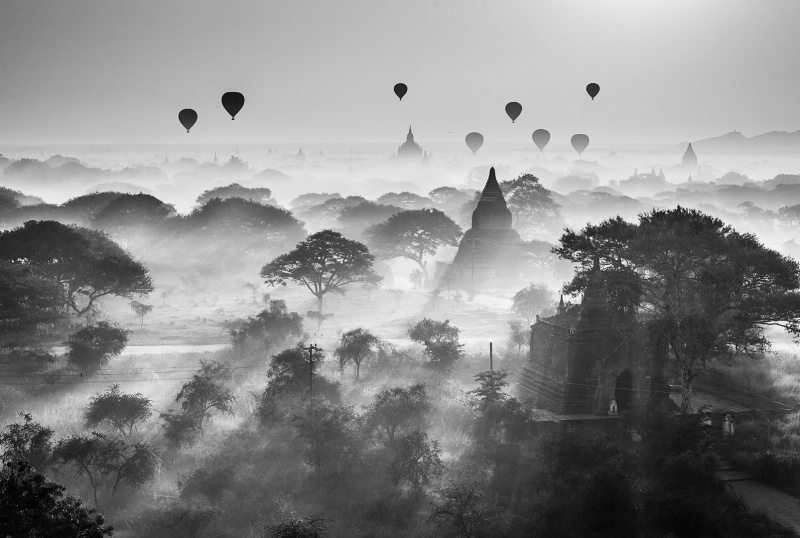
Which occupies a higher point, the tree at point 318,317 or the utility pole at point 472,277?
the utility pole at point 472,277

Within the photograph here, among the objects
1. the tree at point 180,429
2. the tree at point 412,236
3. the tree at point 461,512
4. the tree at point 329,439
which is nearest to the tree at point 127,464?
the tree at point 180,429

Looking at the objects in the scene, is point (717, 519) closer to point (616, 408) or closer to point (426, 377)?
point (616, 408)

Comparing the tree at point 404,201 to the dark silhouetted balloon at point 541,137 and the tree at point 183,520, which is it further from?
the tree at point 183,520

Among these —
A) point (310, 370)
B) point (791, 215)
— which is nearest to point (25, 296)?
point (310, 370)

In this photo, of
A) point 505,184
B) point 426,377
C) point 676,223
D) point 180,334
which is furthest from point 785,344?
point 505,184

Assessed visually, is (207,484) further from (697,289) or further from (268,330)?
(697,289)

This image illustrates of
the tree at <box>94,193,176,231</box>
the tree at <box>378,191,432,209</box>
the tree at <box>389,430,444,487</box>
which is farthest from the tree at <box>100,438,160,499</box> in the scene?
the tree at <box>378,191,432,209</box>

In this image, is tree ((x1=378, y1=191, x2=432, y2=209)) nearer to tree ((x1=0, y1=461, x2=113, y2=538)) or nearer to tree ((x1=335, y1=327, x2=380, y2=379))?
tree ((x1=335, y1=327, x2=380, y2=379))
